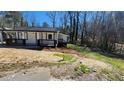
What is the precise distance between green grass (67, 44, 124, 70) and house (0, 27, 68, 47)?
24 cm

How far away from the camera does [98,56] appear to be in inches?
148

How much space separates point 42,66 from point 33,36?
0.53 meters

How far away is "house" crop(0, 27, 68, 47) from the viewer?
3.71 metres

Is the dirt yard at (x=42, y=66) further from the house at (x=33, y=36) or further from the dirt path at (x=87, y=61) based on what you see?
the house at (x=33, y=36)

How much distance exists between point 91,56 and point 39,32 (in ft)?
3.17

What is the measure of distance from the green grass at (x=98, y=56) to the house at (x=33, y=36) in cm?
24

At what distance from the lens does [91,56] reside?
3.78m

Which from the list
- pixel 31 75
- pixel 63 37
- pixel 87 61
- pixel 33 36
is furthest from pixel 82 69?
pixel 33 36

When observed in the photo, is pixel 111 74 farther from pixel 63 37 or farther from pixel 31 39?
pixel 31 39

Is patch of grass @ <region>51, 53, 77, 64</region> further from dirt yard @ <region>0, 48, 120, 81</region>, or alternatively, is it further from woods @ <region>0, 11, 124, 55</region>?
woods @ <region>0, 11, 124, 55</region>

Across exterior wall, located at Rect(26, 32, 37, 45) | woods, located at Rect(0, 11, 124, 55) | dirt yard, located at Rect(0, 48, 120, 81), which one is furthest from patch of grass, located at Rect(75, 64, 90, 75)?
exterior wall, located at Rect(26, 32, 37, 45)
